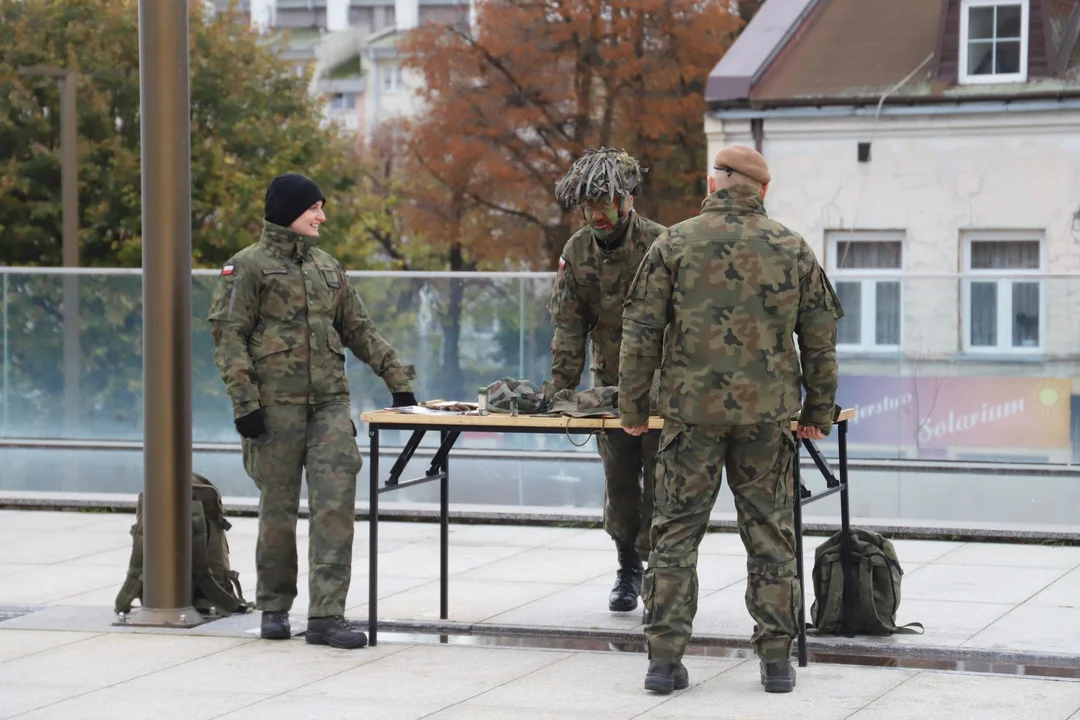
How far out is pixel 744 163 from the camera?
261 inches

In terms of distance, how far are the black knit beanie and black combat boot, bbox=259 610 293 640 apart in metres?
1.73

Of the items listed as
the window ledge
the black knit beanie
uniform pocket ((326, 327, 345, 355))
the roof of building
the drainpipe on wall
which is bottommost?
the window ledge

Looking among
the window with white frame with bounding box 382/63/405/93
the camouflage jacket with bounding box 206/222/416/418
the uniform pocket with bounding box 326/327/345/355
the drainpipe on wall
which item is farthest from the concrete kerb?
the window with white frame with bounding box 382/63/405/93

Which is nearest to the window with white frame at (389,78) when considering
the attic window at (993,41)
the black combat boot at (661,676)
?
the attic window at (993,41)

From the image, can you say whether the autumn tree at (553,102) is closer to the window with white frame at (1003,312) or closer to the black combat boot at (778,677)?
the window with white frame at (1003,312)

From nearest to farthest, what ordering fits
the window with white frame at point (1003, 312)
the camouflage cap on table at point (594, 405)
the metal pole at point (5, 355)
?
the camouflage cap on table at point (594, 405) → the window with white frame at point (1003, 312) → the metal pole at point (5, 355)

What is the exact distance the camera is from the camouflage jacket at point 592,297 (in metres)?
7.94

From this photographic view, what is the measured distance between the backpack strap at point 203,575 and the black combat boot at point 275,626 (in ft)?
1.80

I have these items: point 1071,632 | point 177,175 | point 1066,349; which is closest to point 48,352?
point 177,175

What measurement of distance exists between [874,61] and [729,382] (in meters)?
17.9

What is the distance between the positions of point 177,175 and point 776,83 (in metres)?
16.2

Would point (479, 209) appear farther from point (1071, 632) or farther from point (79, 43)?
point (1071, 632)

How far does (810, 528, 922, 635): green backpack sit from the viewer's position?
24.9 ft

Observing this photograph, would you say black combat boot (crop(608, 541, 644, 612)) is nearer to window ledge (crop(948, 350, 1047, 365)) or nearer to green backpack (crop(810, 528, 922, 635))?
green backpack (crop(810, 528, 922, 635))
